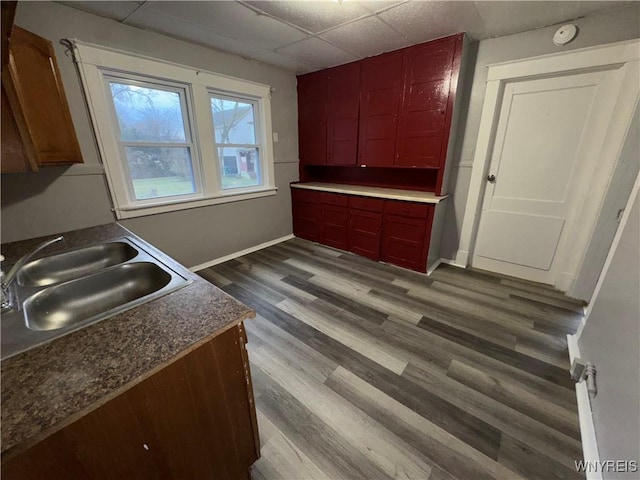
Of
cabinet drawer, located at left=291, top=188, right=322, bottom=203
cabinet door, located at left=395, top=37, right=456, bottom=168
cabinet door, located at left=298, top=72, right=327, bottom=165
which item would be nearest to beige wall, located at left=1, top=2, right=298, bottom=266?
cabinet door, located at left=298, top=72, right=327, bottom=165

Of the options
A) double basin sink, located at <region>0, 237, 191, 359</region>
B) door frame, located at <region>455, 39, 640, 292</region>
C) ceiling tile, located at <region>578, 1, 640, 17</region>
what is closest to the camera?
double basin sink, located at <region>0, 237, 191, 359</region>

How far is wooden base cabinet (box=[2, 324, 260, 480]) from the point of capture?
23.9 inches

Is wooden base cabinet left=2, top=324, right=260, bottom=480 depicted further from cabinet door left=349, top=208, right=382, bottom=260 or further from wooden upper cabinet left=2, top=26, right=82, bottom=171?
cabinet door left=349, top=208, right=382, bottom=260

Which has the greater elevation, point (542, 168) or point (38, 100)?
point (38, 100)

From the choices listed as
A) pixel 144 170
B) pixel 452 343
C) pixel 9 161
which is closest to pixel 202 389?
pixel 9 161

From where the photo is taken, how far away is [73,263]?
1.56m

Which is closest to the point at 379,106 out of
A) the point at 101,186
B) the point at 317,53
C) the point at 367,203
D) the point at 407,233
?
the point at 317,53

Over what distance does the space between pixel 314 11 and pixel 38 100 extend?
1.98m

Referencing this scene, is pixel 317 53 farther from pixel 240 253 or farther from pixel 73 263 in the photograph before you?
pixel 73 263

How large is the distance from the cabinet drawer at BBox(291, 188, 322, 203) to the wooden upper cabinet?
2.55 metres

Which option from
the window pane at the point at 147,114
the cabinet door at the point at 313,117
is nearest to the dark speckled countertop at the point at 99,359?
the window pane at the point at 147,114

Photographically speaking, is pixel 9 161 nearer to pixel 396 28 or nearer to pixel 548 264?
pixel 396 28

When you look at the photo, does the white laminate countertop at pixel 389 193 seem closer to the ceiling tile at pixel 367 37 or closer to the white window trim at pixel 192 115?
the white window trim at pixel 192 115

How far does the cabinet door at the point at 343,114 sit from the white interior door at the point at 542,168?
5.26 feet
